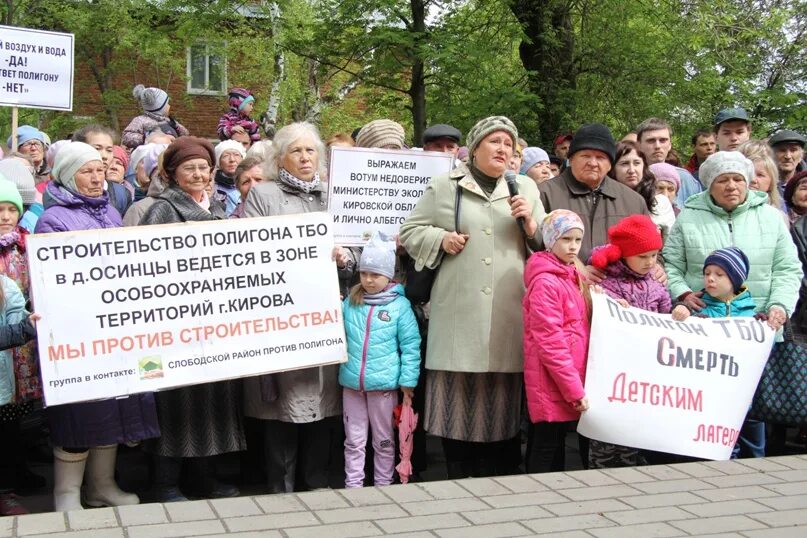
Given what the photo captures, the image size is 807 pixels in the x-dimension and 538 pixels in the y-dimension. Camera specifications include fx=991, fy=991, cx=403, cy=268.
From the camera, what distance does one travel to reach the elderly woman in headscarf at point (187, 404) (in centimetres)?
560

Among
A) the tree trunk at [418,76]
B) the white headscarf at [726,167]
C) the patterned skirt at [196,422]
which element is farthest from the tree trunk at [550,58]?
the patterned skirt at [196,422]

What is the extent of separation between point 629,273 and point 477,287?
0.90 metres

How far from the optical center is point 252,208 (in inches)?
229

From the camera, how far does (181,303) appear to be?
5.26m

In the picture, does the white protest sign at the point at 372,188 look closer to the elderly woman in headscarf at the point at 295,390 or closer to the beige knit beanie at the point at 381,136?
the elderly woman in headscarf at the point at 295,390

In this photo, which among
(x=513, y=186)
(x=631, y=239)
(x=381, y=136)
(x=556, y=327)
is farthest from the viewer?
(x=381, y=136)

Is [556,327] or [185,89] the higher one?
[185,89]

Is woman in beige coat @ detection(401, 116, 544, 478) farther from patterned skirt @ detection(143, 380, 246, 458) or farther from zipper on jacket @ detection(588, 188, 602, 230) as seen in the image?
patterned skirt @ detection(143, 380, 246, 458)

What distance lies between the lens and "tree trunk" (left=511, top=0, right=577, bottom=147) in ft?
44.9

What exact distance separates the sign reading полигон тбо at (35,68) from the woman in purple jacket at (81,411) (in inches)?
139

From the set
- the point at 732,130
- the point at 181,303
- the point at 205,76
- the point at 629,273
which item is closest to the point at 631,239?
the point at 629,273

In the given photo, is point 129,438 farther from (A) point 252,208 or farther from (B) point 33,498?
(A) point 252,208

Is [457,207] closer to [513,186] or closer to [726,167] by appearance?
[513,186]

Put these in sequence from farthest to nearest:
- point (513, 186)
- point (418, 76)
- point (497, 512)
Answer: point (418, 76) → point (513, 186) → point (497, 512)
